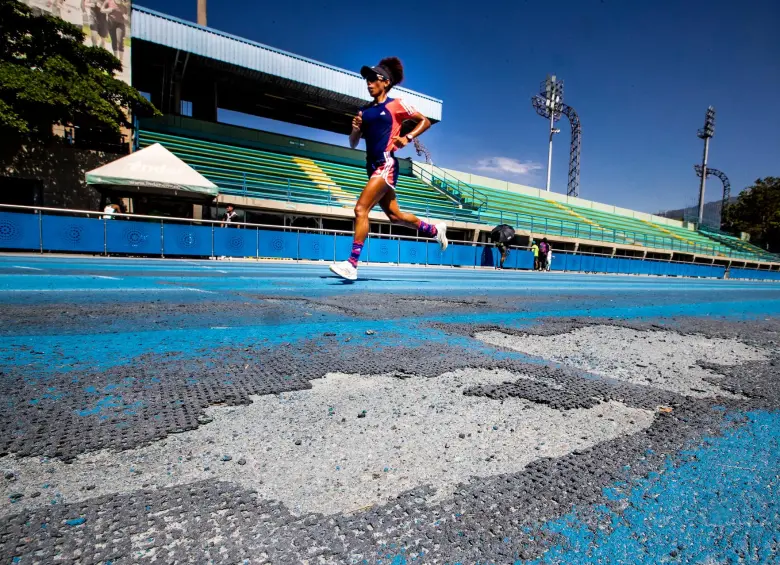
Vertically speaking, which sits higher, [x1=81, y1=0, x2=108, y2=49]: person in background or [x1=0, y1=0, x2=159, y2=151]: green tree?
[x1=81, y1=0, x2=108, y2=49]: person in background

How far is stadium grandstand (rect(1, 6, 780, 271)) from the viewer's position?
18953 mm

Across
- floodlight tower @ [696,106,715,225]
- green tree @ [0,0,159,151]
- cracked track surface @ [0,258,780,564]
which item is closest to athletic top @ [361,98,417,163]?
cracked track surface @ [0,258,780,564]

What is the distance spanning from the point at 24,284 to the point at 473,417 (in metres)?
3.88

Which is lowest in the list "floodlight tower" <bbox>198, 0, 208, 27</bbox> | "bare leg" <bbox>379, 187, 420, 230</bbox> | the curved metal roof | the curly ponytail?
"bare leg" <bbox>379, 187, 420, 230</bbox>

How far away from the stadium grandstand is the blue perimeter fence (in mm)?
1581

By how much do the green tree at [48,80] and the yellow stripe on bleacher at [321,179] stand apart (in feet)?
27.5

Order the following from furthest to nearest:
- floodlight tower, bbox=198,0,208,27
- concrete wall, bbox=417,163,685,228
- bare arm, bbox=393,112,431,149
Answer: concrete wall, bbox=417,163,685,228 → floodlight tower, bbox=198,0,208,27 → bare arm, bbox=393,112,431,149

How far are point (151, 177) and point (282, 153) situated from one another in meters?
12.9

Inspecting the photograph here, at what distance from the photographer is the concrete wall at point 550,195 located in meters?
31.2

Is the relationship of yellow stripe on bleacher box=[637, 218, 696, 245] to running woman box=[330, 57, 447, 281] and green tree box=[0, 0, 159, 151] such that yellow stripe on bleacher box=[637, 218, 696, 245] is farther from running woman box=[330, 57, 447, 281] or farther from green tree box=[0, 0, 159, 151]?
running woman box=[330, 57, 447, 281]

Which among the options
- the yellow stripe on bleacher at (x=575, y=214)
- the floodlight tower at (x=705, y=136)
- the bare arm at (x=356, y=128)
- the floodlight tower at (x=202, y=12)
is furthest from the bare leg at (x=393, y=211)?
the floodlight tower at (x=705, y=136)

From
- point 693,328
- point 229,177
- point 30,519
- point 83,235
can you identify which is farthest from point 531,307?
point 229,177

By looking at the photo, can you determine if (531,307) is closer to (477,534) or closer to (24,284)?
(477,534)

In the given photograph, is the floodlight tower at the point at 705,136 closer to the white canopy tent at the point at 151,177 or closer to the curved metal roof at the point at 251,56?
the curved metal roof at the point at 251,56
